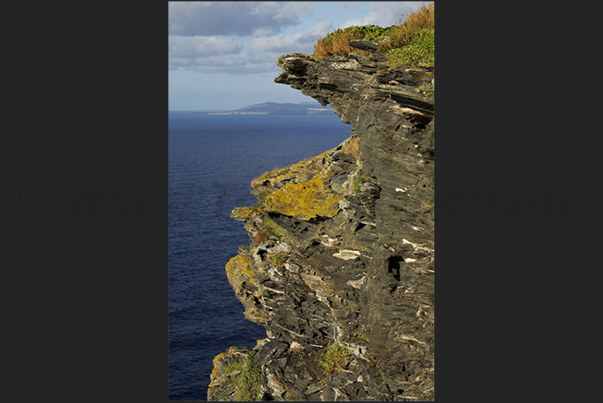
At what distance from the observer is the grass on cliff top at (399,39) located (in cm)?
1680

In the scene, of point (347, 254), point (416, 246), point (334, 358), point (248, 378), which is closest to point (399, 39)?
point (416, 246)

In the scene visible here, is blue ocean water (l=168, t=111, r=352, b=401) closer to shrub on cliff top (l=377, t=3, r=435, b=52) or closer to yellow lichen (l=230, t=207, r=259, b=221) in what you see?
yellow lichen (l=230, t=207, r=259, b=221)

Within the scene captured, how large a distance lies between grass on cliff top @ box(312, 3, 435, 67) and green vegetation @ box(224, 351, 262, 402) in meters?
18.0

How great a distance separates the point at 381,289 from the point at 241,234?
49.0m

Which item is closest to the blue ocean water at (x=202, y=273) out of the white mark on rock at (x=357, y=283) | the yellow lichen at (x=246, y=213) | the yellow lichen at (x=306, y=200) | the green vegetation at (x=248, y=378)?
the green vegetation at (x=248, y=378)

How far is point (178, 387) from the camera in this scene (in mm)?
41062

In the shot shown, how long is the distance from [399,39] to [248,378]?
2002 cm

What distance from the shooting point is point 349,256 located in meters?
22.4

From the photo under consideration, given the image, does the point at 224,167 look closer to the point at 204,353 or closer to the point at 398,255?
the point at 204,353

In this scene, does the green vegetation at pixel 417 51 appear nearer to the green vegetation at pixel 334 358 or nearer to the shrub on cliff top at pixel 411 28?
the shrub on cliff top at pixel 411 28

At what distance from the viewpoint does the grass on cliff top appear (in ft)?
55.1

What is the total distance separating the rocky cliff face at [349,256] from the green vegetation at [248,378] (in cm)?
7

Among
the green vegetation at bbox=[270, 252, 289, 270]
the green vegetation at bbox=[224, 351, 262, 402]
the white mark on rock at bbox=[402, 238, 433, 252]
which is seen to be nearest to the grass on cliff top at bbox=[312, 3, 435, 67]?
the white mark on rock at bbox=[402, 238, 433, 252]

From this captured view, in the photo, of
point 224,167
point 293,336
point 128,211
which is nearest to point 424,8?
point 128,211
